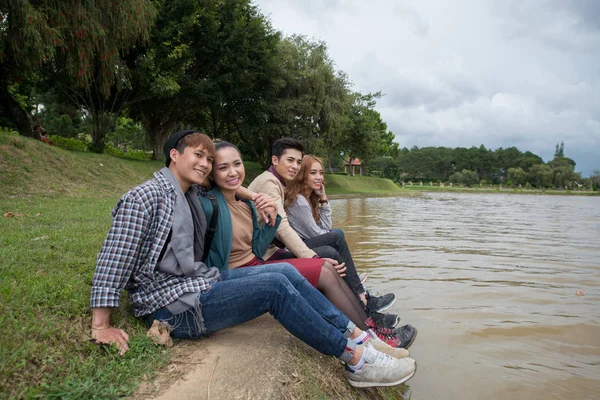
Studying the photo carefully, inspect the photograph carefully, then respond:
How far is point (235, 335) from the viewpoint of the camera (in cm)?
276

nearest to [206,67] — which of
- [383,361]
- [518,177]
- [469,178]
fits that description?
[383,361]

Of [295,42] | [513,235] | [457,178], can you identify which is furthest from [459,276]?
[457,178]

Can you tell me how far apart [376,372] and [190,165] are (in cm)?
173

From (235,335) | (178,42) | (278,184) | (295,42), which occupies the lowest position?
(235,335)

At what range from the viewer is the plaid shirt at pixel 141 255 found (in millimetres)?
2291

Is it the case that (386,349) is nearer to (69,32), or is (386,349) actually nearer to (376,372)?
(376,372)

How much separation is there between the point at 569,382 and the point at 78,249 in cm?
459

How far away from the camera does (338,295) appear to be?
10.1 ft

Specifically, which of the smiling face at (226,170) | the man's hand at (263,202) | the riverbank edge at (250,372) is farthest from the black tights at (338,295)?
the smiling face at (226,170)

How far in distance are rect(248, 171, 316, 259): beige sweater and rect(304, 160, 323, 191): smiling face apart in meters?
0.51

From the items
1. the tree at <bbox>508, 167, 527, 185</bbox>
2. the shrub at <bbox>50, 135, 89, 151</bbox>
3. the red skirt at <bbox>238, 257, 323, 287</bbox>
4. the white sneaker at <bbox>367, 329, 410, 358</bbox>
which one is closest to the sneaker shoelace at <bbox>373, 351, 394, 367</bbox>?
the white sneaker at <bbox>367, 329, 410, 358</bbox>

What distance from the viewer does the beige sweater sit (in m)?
3.54

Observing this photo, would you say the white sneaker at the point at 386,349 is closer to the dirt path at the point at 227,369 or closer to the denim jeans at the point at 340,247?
the dirt path at the point at 227,369

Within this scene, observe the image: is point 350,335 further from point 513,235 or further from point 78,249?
point 513,235
